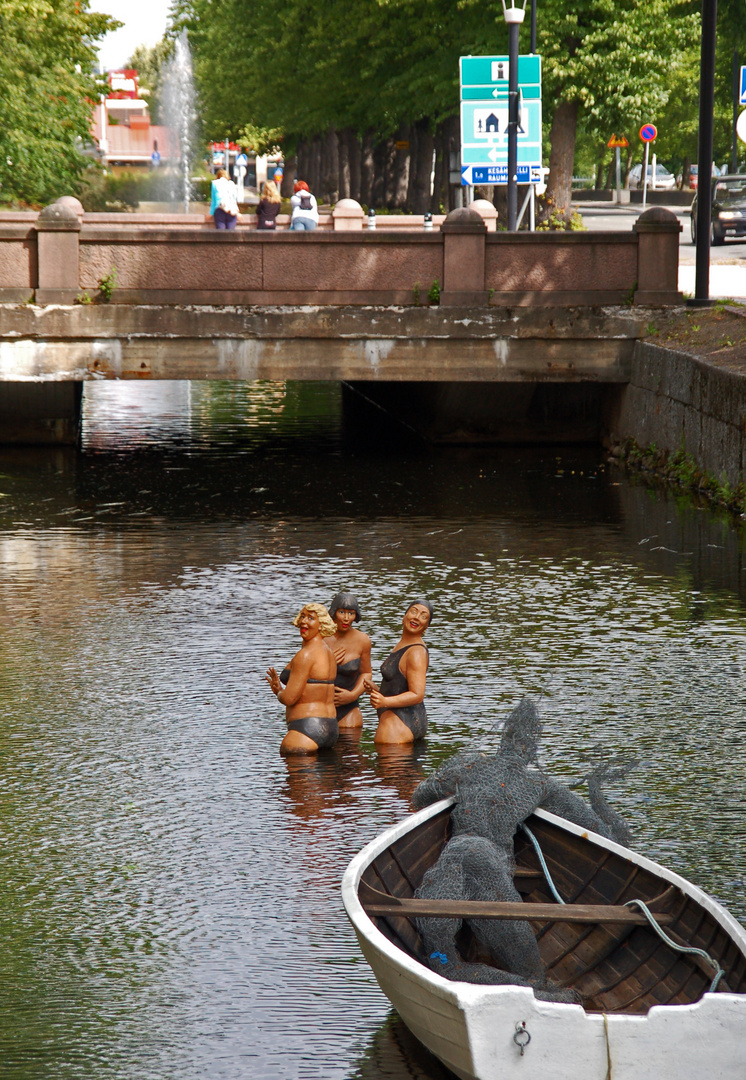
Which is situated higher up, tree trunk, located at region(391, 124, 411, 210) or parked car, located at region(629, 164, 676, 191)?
parked car, located at region(629, 164, 676, 191)

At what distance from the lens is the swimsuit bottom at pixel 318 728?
8.81 m

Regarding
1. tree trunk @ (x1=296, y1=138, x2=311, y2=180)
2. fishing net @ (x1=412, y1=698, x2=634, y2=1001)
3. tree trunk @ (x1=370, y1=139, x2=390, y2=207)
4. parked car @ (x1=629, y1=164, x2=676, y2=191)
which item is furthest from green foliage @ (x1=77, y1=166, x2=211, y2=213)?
fishing net @ (x1=412, y1=698, x2=634, y2=1001)

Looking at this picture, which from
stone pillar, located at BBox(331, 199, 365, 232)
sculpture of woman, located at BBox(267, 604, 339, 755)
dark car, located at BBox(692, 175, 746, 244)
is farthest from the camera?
dark car, located at BBox(692, 175, 746, 244)

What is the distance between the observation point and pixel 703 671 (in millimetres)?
10648

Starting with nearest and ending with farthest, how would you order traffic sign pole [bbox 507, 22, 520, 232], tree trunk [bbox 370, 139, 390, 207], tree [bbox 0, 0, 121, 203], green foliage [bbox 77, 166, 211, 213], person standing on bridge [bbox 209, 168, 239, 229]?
traffic sign pole [bbox 507, 22, 520, 232] < person standing on bridge [bbox 209, 168, 239, 229] < tree [bbox 0, 0, 121, 203] < green foliage [bbox 77, 166, 211, 213] < tree trunk [bbox 370, 139, 390, 207]

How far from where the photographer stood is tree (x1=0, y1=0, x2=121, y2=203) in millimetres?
33800

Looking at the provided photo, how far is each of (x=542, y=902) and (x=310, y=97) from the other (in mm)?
47155

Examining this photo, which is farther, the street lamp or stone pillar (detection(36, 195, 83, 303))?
the street lamp

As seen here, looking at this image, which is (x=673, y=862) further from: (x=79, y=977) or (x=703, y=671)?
(x=703, y=671)

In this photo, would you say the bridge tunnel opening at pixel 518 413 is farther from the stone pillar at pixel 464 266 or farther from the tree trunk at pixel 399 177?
the tree trunk at pixel 399 177

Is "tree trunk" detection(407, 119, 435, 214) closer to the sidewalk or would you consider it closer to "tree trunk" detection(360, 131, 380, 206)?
"tree trunk" detection(360, 131, 380, 206)

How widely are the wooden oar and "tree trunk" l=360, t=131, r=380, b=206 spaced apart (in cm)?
5002

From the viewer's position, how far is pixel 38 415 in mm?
22375

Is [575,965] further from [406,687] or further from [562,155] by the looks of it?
[562,155]
